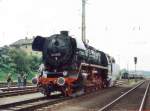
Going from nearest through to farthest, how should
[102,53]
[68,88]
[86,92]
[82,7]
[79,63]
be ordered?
[68,88] → [79,63] → [86,92] → [102,53] → [82,7]

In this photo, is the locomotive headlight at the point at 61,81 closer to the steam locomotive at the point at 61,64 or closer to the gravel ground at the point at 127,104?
Answer: the steam locomotive at the point at 61,64

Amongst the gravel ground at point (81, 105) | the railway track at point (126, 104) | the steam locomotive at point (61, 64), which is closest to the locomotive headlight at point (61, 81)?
the steam locomotive at point (61, 64)

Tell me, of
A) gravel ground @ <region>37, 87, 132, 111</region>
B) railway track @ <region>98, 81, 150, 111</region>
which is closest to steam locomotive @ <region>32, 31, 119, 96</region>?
gravel ground @ <region>37, 87, 132, 111</region>

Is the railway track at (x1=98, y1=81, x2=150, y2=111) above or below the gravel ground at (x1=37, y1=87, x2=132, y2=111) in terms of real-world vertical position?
below

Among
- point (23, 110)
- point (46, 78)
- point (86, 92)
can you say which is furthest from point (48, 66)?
point (23, 110)

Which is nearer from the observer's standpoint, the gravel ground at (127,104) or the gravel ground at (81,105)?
the gravel ground at (81,105)

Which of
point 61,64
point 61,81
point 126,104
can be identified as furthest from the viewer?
point 61,64

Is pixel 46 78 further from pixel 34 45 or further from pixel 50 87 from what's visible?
pixel 34 45

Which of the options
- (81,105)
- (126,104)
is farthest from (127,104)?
(81,105)

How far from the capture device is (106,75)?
33.5 m

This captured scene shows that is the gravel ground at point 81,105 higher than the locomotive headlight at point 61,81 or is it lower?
lower

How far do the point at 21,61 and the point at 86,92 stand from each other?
135 ft

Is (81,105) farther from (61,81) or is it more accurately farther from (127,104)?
(61,81)

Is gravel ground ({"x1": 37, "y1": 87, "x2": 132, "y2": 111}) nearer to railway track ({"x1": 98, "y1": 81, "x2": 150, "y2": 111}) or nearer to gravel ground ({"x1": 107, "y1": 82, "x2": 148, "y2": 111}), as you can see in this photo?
railway track ({"x1": 98, "y1": 81, "x2": 150, "y2": 111})
